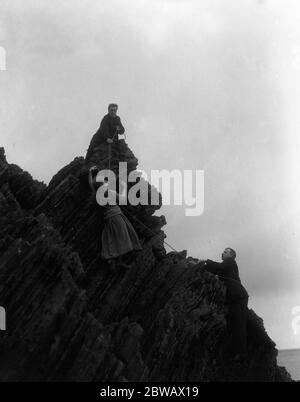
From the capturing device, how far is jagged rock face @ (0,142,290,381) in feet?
56.9

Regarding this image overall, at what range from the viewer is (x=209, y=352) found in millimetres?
22766

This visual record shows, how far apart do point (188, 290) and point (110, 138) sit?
29.1ft

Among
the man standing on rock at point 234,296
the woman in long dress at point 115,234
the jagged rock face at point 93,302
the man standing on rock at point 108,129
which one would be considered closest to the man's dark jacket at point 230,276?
the man standing on rock at point 234,296

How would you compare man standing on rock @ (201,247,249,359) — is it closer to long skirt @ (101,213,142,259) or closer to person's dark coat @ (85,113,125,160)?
long skirt @ (101,213,142,259)

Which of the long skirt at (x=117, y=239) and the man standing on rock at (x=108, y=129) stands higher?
the man standing on rock at (x=108, y=129)

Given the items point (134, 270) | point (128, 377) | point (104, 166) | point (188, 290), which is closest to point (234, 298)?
point (188, 290)

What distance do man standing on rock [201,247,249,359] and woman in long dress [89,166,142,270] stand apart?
4.52 meters

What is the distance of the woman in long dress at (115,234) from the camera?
69.8 feet

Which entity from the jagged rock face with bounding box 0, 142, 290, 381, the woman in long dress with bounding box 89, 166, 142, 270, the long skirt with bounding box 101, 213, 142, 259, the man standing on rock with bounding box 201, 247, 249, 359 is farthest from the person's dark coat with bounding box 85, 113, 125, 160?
the man standing on rock with bounding box 201, 247, 249, 359

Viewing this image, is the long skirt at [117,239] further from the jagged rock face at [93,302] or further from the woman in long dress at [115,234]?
the jagged rock face at [93,302]

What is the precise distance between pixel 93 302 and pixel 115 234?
317 cm

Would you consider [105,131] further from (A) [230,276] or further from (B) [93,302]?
(A) [230,276]

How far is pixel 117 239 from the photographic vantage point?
2150cm
